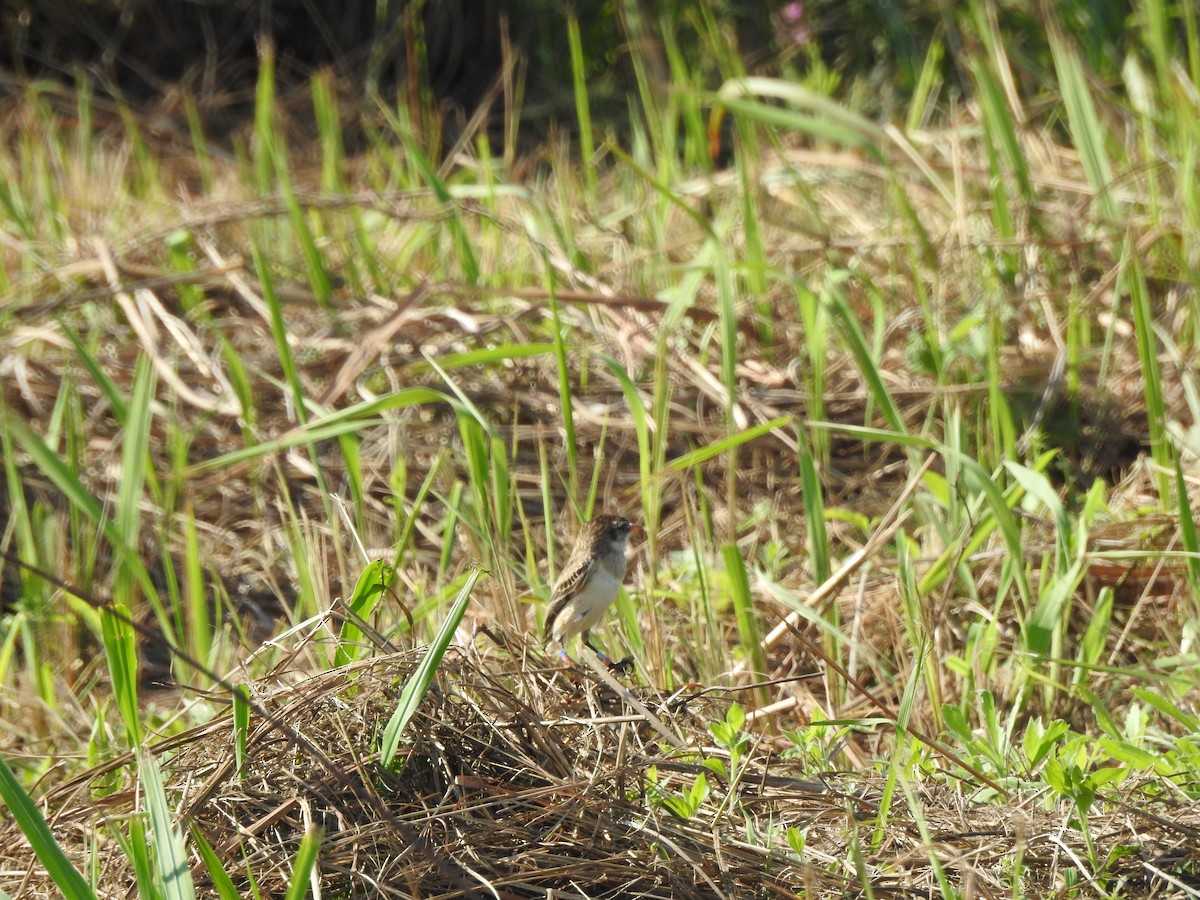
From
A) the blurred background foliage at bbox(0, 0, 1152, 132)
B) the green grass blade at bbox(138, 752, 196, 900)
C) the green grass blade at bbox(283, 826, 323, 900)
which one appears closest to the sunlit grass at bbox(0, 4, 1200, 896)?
the green grass blade at bbox(138, 752, 196, 900)

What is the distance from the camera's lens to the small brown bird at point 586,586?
3465mm

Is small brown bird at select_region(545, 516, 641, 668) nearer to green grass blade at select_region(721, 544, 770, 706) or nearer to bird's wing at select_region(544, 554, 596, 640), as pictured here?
bird's wing at select_region(544, 554, 596, 640)

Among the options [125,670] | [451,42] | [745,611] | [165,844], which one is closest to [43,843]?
[165,844]

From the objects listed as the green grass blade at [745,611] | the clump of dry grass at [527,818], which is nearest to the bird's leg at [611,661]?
the green grass blade at [745,611]

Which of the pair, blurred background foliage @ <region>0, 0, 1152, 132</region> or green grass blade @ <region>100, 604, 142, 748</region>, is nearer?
green grass blade @ <region>100, 604, 142, 748</region>

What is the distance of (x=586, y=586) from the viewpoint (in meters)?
3.48

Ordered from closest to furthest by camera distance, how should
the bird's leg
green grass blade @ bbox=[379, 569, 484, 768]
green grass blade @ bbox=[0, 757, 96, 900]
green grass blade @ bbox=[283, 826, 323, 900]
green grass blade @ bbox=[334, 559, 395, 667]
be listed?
green grass blade @ bbox=[283, 826, 323, 900]
green grass blade @ bbox=[0, 757, 96, 900]
green grass blade @ bbox=[379, 569, 484, 768]
green grass blade @ bbox=[334, 559, 395, 667]
the bird's leg

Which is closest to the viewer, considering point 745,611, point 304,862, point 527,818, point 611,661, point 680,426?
point 304,862

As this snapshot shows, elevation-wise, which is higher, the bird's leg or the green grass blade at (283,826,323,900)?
the green grass blade at (283,826,323,900)

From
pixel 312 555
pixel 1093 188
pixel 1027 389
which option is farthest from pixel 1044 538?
pixel 312 555

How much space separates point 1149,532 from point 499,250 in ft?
10.5

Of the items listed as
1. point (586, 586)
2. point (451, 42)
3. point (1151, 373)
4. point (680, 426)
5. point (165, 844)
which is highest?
point (451, 42)

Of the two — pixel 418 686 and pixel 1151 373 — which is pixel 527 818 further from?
pixel 1151 373

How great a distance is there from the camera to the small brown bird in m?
3.46
